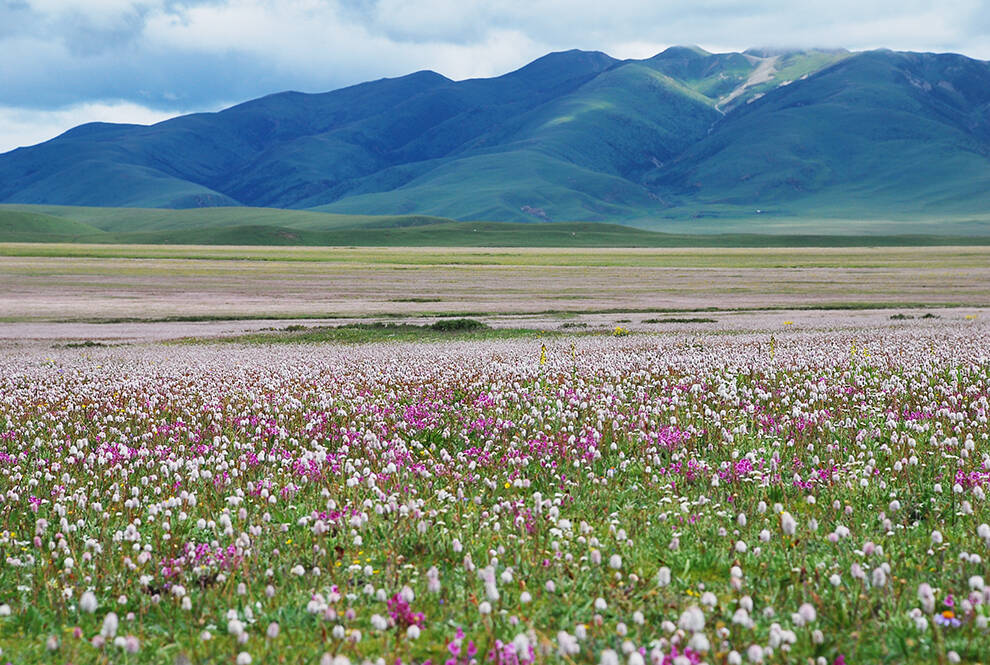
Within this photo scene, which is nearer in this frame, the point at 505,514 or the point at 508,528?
the point at 508,528

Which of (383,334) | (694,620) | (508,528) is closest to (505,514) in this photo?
(508,528)

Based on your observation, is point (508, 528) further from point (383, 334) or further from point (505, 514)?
point (383, 334)

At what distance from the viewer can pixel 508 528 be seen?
24.2ft

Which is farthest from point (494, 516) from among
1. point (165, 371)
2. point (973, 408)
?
point (165, 371)

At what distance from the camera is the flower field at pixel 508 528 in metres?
5.32

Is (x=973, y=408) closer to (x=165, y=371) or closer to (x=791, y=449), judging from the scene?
(x=791, y=449)

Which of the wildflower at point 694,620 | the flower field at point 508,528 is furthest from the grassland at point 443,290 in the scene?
the wildflower at point 694,620

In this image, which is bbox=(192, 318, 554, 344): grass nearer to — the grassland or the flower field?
the grassland

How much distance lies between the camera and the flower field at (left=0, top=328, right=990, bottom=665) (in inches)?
209

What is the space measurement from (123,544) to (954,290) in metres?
88.9

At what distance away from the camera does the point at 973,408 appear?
455 inches

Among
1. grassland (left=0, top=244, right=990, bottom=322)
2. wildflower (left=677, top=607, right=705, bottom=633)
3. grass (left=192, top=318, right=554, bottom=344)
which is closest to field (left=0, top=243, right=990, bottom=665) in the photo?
wildflower (left=677, top=607, right=705, bottom=633)

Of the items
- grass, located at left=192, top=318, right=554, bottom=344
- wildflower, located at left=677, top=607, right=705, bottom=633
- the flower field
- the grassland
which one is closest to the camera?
wildflower, located at left=677, top=607, right=705, bottom=633

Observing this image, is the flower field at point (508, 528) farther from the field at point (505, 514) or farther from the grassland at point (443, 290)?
the grassland at point (443, 290)
